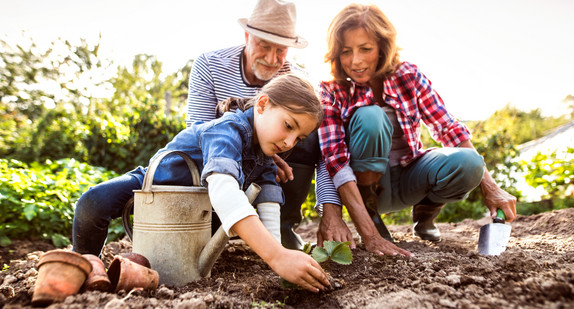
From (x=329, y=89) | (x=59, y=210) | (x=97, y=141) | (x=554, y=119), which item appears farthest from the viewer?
(x=554, y=119)

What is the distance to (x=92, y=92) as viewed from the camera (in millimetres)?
12828

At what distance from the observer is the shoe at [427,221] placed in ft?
8.92

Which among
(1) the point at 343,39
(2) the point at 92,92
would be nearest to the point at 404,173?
(1) the point at 343,39

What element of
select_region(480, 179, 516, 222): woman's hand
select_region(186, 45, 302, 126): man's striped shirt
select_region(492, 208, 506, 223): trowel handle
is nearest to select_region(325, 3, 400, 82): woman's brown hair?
select_region(186, 45, 302, 126): man's striped shirt

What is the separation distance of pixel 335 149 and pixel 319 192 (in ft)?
0.94

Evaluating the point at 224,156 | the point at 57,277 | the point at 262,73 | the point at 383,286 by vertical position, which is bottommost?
the point at 383,286

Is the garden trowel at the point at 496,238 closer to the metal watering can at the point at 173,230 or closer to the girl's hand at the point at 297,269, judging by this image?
the girl's hand at the point at 297,269

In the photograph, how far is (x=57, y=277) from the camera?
4.10ft

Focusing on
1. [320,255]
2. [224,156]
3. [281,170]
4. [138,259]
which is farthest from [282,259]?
[281,170]

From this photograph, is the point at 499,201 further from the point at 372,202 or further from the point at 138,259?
the point at 138,259

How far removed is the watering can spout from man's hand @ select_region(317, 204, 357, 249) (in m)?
0.74

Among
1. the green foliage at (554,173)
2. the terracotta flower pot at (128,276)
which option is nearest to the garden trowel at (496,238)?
the terracotta flower pot at (128,276)

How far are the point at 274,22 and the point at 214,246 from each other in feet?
4.67

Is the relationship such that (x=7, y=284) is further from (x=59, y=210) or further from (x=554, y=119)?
(x=554, y=119)
